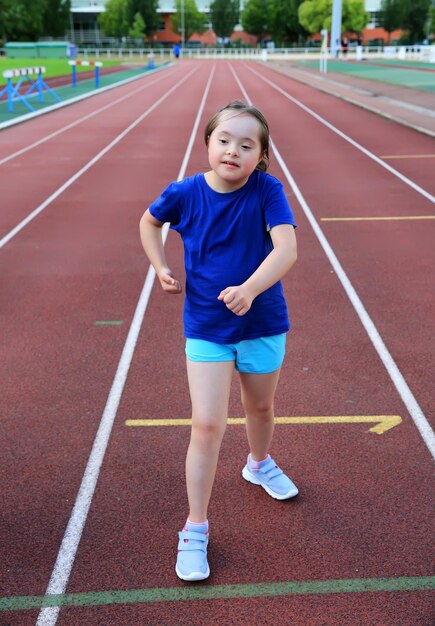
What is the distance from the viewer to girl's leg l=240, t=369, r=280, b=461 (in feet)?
10.5

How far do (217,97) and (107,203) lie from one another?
2046cm

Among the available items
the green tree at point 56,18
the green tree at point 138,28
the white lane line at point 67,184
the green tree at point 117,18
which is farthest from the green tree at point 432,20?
the white lane line at point 67,184

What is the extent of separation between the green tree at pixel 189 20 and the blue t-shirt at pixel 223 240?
5266 inches

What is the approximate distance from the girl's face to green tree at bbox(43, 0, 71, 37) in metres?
114

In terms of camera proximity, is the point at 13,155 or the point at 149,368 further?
the point at 13,155

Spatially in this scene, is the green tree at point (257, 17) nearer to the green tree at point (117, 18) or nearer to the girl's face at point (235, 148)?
the green tree at point (117, 18)

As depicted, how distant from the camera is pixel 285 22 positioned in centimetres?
11956

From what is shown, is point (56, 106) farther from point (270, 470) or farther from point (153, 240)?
point (153, 240)

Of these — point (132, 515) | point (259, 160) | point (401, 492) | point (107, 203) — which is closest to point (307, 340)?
point (401, 492)

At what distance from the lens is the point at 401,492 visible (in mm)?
3768

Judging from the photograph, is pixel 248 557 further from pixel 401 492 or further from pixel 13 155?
pixel 13 155

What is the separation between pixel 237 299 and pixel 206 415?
0.56 m

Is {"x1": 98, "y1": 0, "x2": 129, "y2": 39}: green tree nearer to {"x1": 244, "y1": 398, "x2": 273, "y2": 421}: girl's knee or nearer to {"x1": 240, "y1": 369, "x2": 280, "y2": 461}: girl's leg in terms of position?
{"x1": 240, "y1": 369, "x2": 280, "y2": 461}: girl's leg

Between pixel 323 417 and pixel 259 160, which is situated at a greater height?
pixel 259 160
